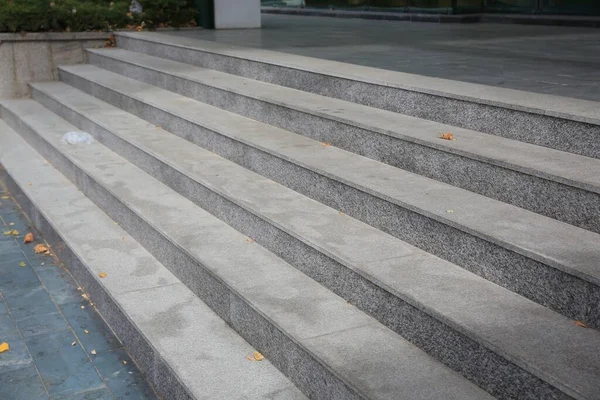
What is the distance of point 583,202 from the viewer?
12.8 feet

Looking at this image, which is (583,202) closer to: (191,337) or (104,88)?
(191,337)

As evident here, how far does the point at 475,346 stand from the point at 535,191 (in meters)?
1.19

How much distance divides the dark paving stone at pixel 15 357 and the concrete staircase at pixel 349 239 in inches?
22.4

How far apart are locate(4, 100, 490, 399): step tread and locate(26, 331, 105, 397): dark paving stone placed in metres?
0.90

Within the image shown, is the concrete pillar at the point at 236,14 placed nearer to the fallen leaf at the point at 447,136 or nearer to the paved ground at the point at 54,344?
the paved ground at the point at 54,344

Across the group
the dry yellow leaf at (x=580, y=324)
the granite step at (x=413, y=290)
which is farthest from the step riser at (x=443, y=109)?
the dry yellow leaf at (x=580, y=324)

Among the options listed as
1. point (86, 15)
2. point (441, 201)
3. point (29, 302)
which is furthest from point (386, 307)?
point (86, 15)

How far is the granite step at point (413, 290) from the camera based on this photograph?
3.13 m

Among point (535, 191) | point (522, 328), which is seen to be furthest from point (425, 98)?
point (522, 328)

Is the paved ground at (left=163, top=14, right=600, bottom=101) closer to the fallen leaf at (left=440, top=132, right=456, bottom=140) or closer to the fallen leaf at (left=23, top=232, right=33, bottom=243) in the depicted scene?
the fallen leaf at (left=440, top=132, right=456, bottom=140)

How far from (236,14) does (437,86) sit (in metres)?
7.84

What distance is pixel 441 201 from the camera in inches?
173

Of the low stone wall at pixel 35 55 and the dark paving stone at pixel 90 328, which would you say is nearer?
the dark paving stone at pixel 90 328

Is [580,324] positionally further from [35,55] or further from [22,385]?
[35,55]
